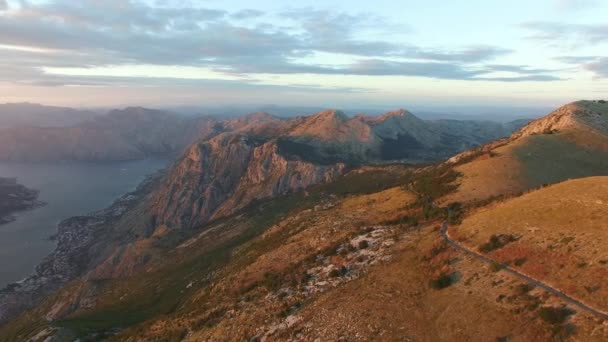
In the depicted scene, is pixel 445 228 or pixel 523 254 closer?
pixel 523 254

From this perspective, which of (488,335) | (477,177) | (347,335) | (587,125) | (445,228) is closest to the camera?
(488,335)

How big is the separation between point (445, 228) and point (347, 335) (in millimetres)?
21041

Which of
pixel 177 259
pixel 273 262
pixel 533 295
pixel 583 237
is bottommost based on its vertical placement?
pixel 177 259

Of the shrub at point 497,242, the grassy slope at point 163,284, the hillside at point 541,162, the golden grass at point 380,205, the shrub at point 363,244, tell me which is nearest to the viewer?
the shrub at point 497,242

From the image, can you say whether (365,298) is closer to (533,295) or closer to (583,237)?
(533,295)

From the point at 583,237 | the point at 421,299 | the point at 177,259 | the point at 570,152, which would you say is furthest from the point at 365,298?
the point at 177,259

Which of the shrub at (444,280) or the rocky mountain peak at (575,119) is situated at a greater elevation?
the rocky mountain peak at (575,119)

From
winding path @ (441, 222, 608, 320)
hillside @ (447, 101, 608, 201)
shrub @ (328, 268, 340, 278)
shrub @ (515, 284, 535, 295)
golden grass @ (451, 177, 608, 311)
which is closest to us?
winding path @ (441, 222, 608, 320)

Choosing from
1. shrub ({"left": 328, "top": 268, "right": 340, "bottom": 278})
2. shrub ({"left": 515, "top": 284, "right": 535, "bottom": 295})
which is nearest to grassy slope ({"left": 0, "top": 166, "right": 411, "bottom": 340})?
shrub ({"left": 328, "top": 268, "right": 340, "bottom": 278})

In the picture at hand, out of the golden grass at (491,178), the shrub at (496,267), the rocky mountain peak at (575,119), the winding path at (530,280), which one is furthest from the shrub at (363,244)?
the rocky mountain peak at (575,119)

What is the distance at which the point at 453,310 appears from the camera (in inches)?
1188

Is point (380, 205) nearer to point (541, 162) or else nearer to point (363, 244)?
point (363, 244)

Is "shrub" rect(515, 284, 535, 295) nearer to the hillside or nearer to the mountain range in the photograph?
the mountain range

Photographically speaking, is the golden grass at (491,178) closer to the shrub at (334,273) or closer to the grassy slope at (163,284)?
the shrub at (334,273)
